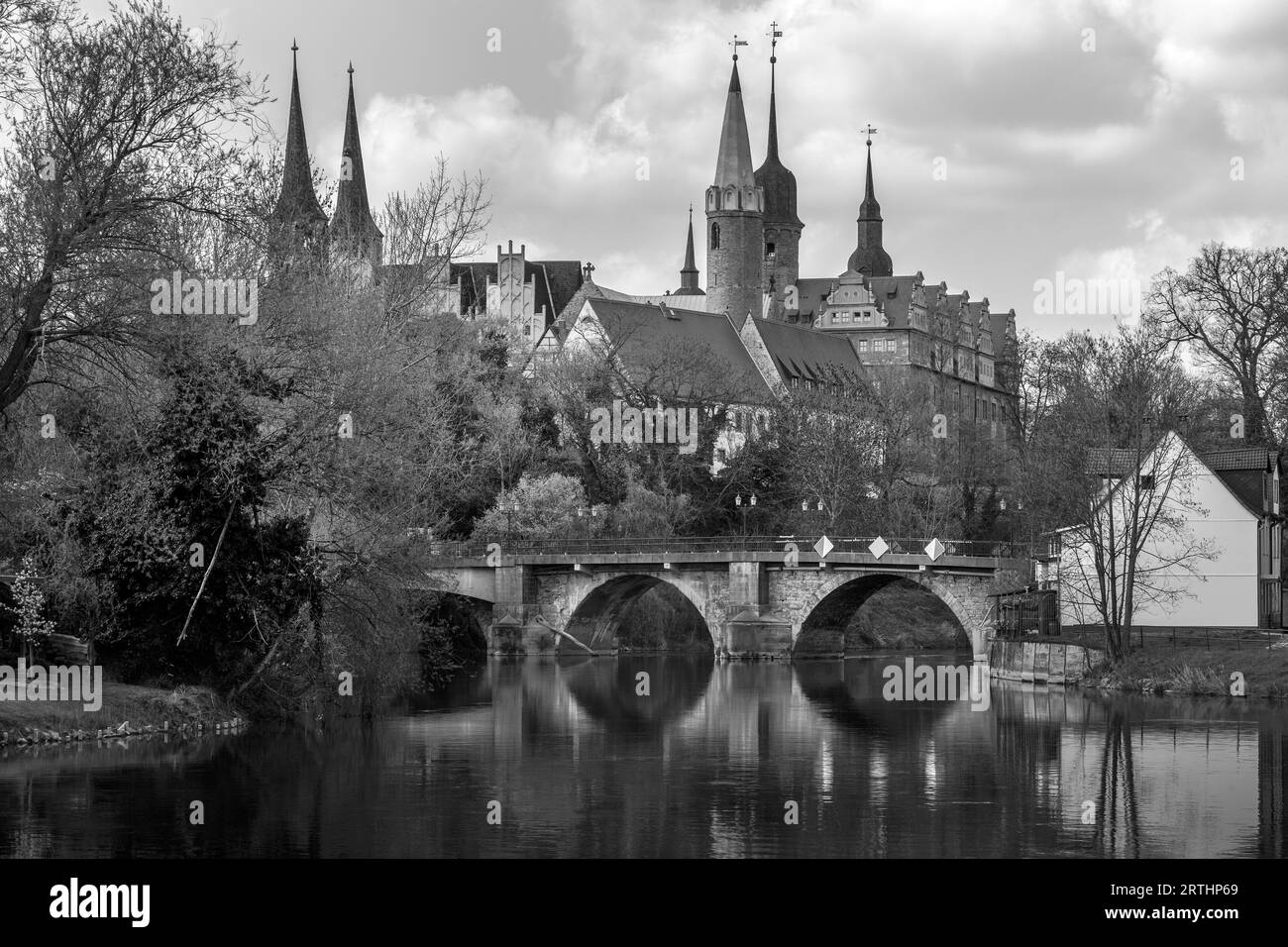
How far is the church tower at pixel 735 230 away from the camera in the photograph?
106 meters

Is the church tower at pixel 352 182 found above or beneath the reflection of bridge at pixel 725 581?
above

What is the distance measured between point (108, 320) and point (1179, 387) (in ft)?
107

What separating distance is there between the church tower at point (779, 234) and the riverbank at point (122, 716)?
94865 millimetres

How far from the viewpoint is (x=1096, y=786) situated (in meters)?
26.1

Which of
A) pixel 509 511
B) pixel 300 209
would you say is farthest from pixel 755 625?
pixel 300 209

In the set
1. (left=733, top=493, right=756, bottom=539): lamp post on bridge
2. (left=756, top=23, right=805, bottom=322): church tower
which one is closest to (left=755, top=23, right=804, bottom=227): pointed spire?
(left=756, top=23, right=805, bottom=322): church tower

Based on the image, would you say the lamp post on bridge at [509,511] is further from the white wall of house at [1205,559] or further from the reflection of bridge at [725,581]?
the white wall of house at [1205,559]

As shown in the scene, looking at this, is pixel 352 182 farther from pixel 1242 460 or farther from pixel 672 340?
pixel 1242 460

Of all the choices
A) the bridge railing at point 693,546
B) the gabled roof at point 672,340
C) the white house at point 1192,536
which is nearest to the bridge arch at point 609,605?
the bridge railing at point 693,546

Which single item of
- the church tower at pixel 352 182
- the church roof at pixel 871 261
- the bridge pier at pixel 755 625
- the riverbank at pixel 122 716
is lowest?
the riverbank at pixel 122 716

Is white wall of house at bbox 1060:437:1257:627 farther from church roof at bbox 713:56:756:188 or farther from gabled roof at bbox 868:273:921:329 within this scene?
gabled roof at bbox 868:273:921:329

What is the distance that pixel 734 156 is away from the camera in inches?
4163
